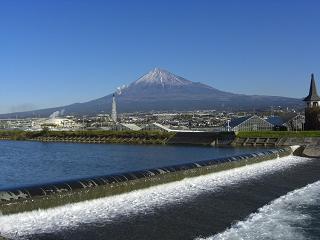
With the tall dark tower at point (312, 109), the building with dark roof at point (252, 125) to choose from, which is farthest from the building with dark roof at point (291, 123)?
the tall dark tower at point (312, 109)

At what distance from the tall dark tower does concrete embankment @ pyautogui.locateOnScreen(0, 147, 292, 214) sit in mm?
33817

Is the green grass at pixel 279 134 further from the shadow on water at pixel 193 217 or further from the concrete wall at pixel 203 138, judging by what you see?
the shadow on water at pixel 193 217

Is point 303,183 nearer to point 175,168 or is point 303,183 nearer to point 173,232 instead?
point 175,168

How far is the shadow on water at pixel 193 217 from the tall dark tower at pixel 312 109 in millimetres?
34844

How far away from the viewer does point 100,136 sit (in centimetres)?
6256

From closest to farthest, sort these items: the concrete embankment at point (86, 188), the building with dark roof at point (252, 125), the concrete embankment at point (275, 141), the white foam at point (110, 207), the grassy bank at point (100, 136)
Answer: the white foam at point (110, 207) → the concrete embankment at point (86, 188) → the concrete embankment at point (275, 141) → the grassy bank at point (100, 136) → the building with dark roof at point (252, 125)

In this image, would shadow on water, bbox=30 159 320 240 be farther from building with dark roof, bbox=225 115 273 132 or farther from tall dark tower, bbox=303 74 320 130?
building with dark roof, bbox=225 115 273 132

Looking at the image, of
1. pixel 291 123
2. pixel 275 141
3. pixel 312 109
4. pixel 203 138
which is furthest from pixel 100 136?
pixel 312 109

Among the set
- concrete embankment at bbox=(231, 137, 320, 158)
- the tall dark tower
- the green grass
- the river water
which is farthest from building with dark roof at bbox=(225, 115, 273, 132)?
the river water

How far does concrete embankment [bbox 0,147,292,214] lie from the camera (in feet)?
45.0

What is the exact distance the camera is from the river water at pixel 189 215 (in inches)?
481

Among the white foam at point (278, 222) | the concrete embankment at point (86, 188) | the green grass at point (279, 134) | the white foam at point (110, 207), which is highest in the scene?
the concrete embankment at point (86, 188)

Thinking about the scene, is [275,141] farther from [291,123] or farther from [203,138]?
[291,123]

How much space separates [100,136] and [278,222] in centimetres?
5021
